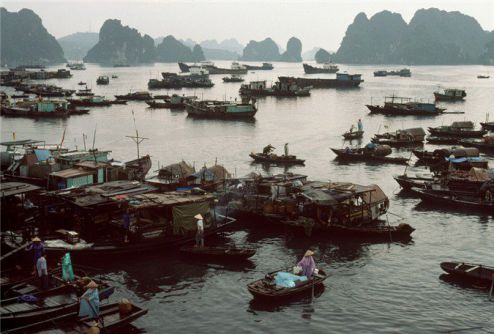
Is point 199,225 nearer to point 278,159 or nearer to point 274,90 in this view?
point 278,159

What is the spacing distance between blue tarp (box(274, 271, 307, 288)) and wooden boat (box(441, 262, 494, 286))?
7159 mm

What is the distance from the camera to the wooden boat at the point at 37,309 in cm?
1883

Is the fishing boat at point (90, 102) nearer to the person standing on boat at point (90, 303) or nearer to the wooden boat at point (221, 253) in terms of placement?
the wooden boat at point (221, 253)

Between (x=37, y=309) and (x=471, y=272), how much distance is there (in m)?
18.3

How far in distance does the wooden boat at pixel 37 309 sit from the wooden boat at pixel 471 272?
648 inches

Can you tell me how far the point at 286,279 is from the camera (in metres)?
23.3

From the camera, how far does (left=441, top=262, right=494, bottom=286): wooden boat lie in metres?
24.8

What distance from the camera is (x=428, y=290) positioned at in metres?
24.8

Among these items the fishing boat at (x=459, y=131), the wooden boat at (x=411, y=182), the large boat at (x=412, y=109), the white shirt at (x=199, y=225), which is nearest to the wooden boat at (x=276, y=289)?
the white shirt at (x=199, y=225)

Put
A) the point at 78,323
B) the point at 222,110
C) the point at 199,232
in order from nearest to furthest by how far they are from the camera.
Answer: the point at 78,323 → the point at 199,232 → the point at 222,110

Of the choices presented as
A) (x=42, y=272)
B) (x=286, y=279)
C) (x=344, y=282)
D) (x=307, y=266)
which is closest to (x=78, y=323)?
(x=42, y=272)

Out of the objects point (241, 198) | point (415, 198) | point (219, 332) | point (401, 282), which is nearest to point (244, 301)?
point (219, 332)

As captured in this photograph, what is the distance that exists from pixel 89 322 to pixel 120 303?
1.26 metres

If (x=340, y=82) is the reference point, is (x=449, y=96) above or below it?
below
